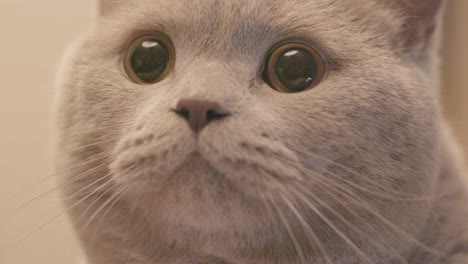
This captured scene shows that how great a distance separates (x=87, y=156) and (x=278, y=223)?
34 centimetres

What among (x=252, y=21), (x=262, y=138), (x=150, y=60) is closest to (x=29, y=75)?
(x=150, y=60)

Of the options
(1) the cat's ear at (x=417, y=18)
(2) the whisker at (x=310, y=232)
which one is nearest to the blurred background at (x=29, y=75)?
(1) the cat's ear at (x=417, y=18)

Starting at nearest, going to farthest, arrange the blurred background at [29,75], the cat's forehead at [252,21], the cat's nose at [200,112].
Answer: the cat's nose at [200,112] → the cat's forehead at [252,21] → the blurred background at [29,75]

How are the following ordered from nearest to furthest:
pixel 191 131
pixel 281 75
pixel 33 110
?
pixel 191 131 → pixel 281 75 → pixel 33 110

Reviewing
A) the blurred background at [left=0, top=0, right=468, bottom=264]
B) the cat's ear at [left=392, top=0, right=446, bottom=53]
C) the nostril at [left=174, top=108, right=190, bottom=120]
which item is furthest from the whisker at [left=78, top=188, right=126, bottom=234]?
the blurred background at [left=0, top=0, right=468, bottom=264]

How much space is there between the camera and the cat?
0.80m

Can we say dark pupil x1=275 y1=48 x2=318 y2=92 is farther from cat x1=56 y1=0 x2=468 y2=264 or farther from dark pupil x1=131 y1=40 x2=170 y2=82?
dark pupil x1=131 y1=40 x2=170 y2=82

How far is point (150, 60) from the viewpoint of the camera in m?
0.95

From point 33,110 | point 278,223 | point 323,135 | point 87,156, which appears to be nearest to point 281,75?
point 323,135

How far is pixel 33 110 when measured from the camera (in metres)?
1.73

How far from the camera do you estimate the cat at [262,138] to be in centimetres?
80

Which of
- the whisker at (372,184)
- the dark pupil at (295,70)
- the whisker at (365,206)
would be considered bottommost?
the whisker at (365,206)

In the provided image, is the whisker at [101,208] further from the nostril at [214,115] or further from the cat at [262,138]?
the nostril at [214,115]

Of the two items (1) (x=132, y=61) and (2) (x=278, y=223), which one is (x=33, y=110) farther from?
(2) (x=278, y=223)
